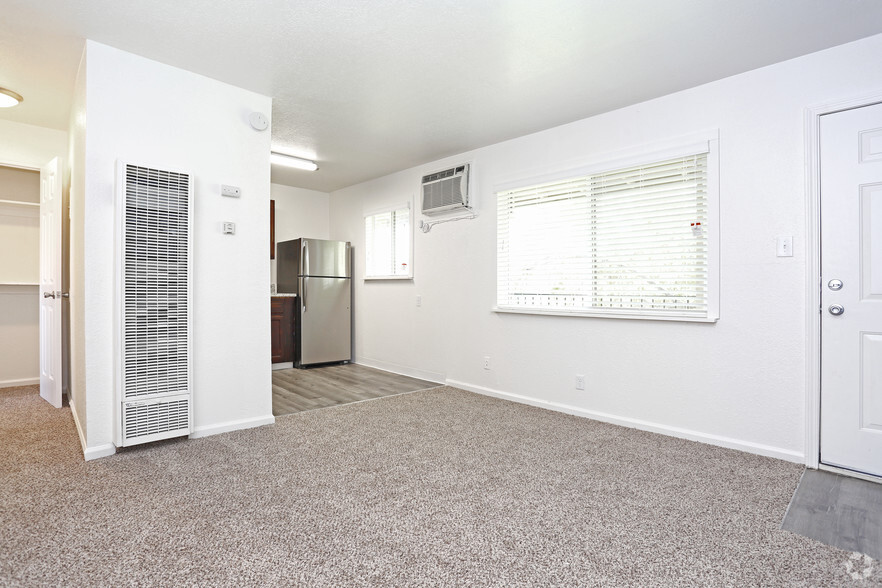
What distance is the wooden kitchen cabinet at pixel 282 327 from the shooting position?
5.51 m

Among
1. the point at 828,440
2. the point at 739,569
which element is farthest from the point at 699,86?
the point at 739,569

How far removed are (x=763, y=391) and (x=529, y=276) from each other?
188 centimetres

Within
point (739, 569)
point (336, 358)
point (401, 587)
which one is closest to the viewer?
point (401, 587)

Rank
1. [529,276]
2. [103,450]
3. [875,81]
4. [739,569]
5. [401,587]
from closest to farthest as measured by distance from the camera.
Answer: [401,587] → [739,569] → [875,81] → [103,450] → [529,276]

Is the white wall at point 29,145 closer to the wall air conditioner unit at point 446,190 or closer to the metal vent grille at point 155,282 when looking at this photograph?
the metal vent grille at point 155,282

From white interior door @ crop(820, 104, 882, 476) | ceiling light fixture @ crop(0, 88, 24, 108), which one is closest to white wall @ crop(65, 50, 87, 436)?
Answer: ceiling light fixture @ crop(0, 88, 24, 108)

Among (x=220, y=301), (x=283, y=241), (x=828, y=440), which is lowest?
(x=828, y=440)

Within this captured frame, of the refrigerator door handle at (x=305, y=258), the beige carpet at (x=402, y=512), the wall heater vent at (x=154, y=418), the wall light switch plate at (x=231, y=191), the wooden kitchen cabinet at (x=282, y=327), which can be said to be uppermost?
the wall light switch plate at (x=231, y=191)

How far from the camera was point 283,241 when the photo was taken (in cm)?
611

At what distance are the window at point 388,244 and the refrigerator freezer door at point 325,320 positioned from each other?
469mm

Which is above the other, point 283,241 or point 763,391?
point 283,241

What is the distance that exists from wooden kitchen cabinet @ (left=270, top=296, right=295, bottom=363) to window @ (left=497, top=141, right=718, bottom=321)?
2866mm

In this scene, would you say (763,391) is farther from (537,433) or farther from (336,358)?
(336,358)

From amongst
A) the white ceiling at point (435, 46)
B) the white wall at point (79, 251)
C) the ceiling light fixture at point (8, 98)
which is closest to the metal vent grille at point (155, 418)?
the white wall at point (79, 251)
